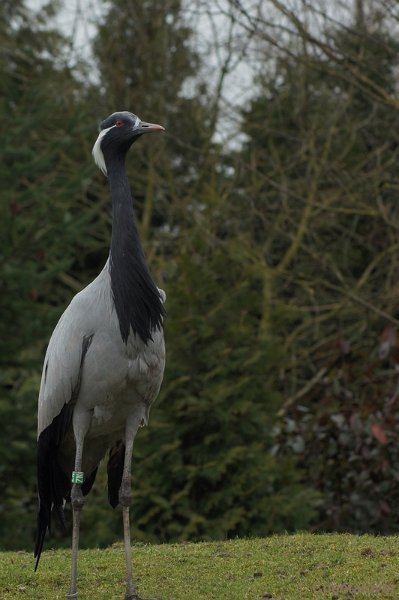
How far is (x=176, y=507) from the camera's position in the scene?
456 inches

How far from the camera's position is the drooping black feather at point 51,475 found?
7.30 meters

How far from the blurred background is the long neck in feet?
15.3

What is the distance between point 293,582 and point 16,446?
26.9 feet

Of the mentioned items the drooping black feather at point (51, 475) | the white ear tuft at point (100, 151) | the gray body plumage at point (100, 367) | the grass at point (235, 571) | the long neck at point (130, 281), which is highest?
the white ear tuft at point (100, 151)

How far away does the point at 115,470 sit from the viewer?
25.6 feet

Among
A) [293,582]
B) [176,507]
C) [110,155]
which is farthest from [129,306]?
[176,507]

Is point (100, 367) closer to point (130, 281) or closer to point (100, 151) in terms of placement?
point (130, 281)

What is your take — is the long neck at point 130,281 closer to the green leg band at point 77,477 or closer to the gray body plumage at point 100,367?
the gray body plumage at point 100,367

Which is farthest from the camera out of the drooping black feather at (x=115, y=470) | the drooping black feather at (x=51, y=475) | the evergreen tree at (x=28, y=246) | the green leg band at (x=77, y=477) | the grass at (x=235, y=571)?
the evergreen tree at (x=28, y=246)

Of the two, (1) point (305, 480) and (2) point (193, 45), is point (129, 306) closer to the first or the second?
(1) point (305, 480)

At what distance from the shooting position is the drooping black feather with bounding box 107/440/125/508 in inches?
306

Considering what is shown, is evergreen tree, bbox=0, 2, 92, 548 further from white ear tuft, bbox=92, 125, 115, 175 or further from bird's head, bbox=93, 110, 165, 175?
bird's head, bbox=93, 110, 165, 175

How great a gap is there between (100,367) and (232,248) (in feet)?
22.7

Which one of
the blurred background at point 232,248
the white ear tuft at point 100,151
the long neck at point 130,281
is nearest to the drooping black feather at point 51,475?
the long neck at point 130,281
